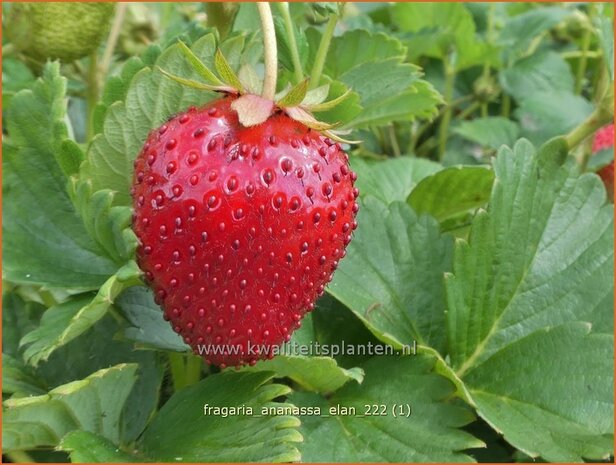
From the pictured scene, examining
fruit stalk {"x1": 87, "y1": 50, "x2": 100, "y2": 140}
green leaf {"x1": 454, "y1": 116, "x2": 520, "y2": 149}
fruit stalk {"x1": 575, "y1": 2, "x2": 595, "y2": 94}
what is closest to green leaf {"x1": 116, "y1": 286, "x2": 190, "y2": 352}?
fruit stalk {"x1": 87, "y1": 50, "x2": 100, "y2": 140}

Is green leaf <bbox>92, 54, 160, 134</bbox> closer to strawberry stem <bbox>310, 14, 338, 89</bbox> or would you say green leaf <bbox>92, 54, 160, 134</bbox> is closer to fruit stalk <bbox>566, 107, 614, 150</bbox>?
strawberry stem <bbox>310, 14, 338, 89</bbox>

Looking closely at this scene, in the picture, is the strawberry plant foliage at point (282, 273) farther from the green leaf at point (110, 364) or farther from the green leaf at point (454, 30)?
the green leaf at point (454, 30)

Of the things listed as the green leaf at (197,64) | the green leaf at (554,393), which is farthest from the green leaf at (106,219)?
the green leaf at (554,393)

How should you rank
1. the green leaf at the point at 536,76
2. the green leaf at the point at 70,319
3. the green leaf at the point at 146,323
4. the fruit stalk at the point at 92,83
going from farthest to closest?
the green leaf at the point at 536,76 → the fruit stalk at the point at 92,83 → the green leaf at the point at 146,323 → the green leaf at the point at 70,319

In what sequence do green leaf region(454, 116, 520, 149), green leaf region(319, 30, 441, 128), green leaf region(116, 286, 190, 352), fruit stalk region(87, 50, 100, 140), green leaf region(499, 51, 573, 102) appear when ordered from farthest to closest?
1. green leaf region(499, 51, 573, 102)
2. green leaf region(454, 116, 520, 149)
3. fruit stalk region(87, 50, 100, 140)
4. green leaf region(319, 30, 441, 128)
5. green leaf region(116, 286, 190, 352)

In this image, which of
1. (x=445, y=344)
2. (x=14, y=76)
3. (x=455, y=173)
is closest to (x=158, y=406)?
(x=445, y=344)

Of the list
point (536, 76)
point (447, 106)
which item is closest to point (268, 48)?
point (447, 106)
